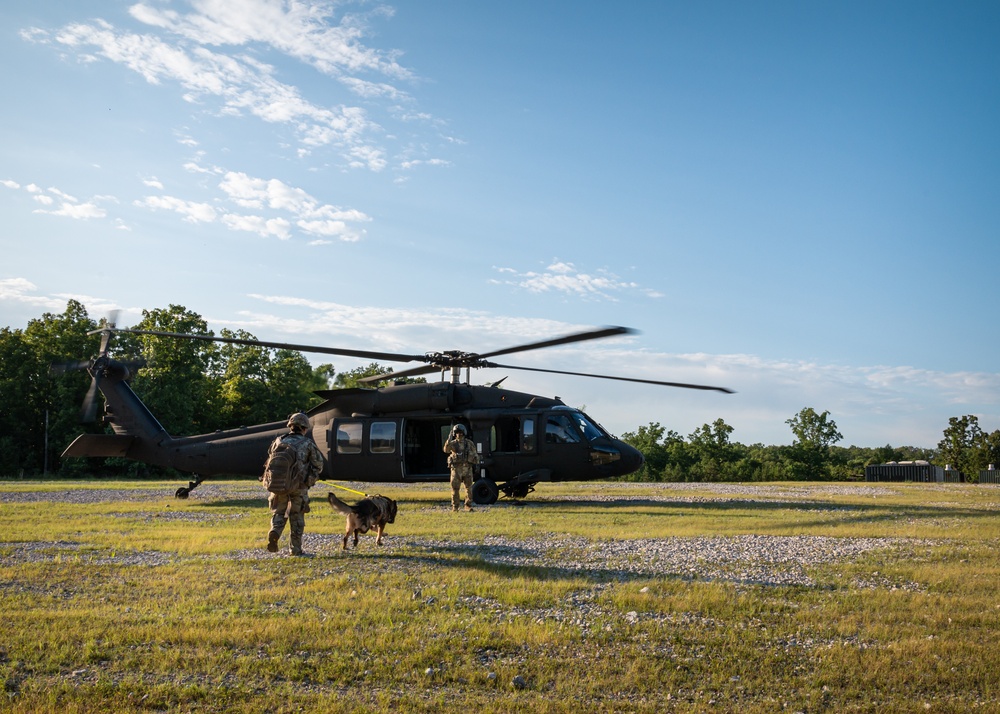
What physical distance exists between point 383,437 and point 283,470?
9.37 meters

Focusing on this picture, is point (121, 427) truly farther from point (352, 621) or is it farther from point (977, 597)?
point (977, 597)

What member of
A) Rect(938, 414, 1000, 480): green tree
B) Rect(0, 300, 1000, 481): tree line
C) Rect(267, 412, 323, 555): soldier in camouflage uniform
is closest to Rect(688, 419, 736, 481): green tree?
Rect(0, 300, 1000, 481): tree line

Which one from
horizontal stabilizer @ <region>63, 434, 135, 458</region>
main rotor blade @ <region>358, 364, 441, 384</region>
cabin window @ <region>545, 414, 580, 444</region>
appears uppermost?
main rotor blade @ <region>358, 364, 441, 384</region>

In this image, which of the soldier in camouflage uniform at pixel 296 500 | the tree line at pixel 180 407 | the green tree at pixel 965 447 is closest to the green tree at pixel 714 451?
the tree line at pixel 180 407

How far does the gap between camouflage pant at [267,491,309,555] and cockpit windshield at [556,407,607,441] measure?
983cm

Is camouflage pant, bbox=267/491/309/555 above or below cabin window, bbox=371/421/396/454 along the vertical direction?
below

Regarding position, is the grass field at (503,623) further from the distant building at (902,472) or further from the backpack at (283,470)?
the distant building at (902,472)

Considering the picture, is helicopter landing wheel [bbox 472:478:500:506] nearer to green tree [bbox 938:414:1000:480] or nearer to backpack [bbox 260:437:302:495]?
backpack [bbox 260:437:302:495]

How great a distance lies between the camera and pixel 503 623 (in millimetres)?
6496

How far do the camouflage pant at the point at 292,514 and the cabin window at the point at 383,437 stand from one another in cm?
900

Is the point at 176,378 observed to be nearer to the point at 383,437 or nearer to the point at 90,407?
the point at 90,407

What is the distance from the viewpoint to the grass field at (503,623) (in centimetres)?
501

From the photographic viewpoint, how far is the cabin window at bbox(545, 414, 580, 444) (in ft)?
62.4

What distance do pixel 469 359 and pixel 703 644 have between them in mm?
13624
